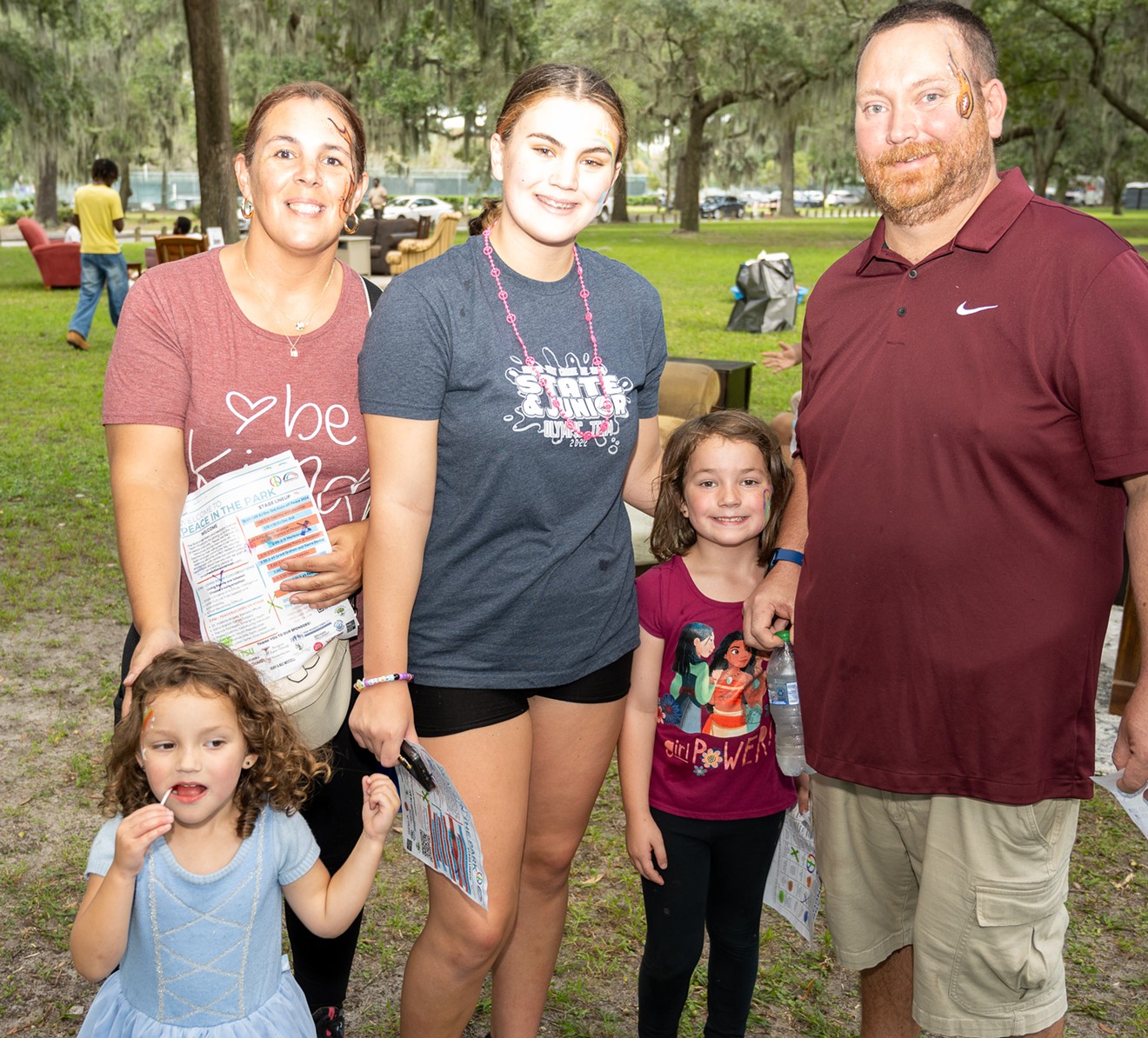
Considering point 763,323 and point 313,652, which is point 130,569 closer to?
point 313,652

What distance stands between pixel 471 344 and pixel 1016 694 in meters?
1.13

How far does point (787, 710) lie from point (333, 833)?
1012 millimetres

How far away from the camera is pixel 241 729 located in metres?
2.09

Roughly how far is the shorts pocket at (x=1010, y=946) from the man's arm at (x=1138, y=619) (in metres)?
0.29

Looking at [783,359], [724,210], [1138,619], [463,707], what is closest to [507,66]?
[783,359]

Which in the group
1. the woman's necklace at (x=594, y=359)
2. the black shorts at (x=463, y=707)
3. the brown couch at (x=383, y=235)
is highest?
the brown couch at (x=383, y=235)

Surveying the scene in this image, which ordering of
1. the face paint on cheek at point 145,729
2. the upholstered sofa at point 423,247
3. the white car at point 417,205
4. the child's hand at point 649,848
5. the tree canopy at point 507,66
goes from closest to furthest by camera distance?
1. the face paint on cheek at point 145,729
2. the child's hand at point 649,848
3. the upholstered sofa at point 423,247
4. the tree canopy at point 507,66
5. the white car at point 417,205

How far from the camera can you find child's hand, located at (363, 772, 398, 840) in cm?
213

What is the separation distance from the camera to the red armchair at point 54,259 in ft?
63.2

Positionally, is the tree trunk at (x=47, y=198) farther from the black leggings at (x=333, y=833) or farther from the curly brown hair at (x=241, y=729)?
the curly brown hair at (x=241, y=729)

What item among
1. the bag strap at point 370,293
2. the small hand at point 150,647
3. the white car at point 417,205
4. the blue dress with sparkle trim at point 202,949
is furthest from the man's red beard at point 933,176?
the white car at point 417,205

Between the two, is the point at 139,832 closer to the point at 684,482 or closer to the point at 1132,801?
the point at 684,482

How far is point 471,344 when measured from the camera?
209 centimetres

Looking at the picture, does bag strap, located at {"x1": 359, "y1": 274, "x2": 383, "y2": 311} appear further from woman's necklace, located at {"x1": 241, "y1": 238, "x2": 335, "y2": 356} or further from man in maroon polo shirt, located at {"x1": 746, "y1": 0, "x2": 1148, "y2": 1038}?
man in maroon polo shirt, located at {"x1": 746, "y1": 0, "x2": 1148, "y2": 1038}
